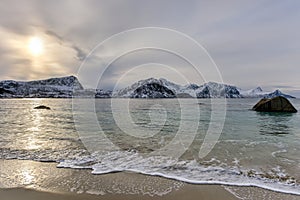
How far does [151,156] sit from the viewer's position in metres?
8.56

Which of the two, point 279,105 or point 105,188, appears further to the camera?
point 279,105

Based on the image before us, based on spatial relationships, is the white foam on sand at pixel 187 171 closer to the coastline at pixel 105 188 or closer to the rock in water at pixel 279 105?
the coastline at pixel 105 188

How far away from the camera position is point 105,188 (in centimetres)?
533

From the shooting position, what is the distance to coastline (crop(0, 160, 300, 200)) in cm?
492

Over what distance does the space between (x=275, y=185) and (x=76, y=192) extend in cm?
512

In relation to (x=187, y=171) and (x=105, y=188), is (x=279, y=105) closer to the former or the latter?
(x=187, y=171)

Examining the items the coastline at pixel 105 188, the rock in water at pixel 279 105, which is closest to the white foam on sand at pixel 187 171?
the coastline at pixel 105 188

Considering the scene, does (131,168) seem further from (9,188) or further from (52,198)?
(9,188)

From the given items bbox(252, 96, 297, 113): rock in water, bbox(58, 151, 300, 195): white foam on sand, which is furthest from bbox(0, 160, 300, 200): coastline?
bbox(252, 96, 297, 113): rock in water

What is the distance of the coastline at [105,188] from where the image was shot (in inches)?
194

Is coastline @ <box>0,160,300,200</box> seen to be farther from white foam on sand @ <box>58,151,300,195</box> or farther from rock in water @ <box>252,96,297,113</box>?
rock in water @ <box>252,96,297,113</box>

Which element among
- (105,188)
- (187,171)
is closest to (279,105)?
(187,171)

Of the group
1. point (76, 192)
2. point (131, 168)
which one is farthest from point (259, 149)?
point (76, 192)

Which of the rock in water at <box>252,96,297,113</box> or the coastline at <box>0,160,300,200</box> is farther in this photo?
the rock in water at <box>252,96,297,113</box>
